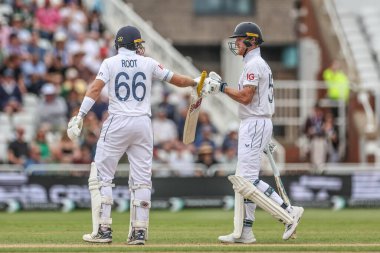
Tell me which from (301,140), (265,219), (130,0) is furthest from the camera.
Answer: (130,0)

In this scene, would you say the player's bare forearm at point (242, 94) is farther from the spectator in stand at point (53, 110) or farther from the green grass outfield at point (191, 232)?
the spectator in stand at point (53, 110)

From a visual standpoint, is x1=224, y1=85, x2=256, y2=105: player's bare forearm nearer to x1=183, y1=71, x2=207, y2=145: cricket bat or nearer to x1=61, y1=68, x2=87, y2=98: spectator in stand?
x1=183, y1=71, x2=207, y2=145: cricket bat

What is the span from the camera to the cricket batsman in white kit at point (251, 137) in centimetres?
1408

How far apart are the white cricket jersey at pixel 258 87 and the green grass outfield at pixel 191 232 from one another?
142 centimetres

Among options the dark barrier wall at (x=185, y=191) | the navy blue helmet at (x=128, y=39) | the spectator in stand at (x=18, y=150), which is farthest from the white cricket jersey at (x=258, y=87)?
the spectator in stand at (x=18, y=150)

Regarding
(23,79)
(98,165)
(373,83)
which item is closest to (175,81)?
(98,165)

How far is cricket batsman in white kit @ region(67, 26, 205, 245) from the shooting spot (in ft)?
45.3

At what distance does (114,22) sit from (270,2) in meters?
5.31

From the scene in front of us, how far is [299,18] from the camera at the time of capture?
110 feet

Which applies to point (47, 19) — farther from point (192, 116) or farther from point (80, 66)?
point (192, 116)

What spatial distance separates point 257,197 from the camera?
14070mm

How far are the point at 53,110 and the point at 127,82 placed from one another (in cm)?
1113

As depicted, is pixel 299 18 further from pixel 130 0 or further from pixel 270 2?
pixel 130 0

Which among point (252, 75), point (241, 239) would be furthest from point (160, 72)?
point (241, 239)
